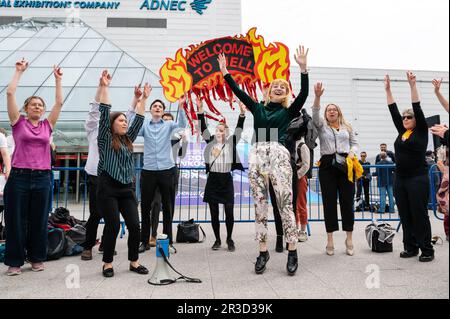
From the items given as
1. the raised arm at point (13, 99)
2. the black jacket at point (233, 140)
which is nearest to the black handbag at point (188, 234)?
the black jacket at point (233, 140)

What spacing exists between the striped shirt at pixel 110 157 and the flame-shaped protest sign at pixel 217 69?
2.36 metres

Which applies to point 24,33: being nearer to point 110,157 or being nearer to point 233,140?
point 233,140

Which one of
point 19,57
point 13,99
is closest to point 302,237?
point 13,99

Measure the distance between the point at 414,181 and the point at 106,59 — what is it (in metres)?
16.1

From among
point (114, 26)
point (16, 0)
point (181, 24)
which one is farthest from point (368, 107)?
point (16, 0)

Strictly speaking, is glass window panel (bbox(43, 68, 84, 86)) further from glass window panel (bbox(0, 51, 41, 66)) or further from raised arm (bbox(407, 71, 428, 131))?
raised arm (bbox(407, 71, 428, 131))

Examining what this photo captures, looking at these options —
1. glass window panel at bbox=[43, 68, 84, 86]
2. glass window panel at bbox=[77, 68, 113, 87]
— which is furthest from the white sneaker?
glass window panel at bbox=[43, 68, 84, 86]

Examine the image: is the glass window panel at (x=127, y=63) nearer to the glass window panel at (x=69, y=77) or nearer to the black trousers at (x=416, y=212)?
the glass window panel at (x=69, y=77)

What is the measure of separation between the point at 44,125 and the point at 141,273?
1.99m

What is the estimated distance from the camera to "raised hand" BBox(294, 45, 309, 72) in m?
3.25

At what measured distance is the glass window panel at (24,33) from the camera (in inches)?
744
